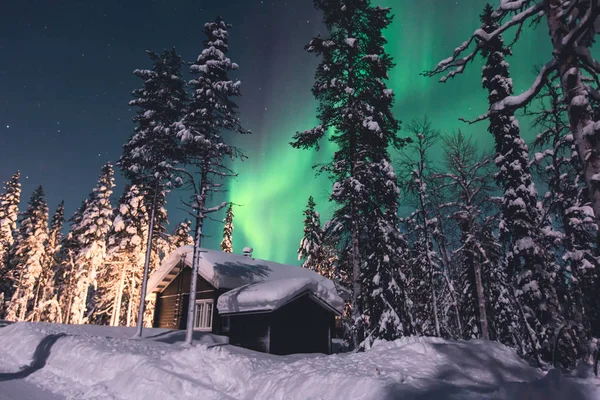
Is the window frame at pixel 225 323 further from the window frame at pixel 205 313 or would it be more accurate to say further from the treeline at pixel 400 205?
the treeline at pixel 400 205

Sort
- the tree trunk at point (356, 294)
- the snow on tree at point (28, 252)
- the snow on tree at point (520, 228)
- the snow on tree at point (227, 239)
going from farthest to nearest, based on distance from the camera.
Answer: the snow on tree at point (227, 239), the snow on tree at point (28, 252), the snow on tree at point (520, 228), the tree trunk at point (356, 294)

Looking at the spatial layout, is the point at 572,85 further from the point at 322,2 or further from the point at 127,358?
the point at 322,2

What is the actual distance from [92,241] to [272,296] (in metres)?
21.9

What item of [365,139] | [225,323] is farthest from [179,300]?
[365,139]

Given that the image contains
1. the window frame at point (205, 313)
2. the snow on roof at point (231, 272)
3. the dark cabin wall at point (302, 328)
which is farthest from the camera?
the window frame at point (205, 313)

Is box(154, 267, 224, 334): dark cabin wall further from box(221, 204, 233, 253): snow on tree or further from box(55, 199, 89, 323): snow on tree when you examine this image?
box(221, 204, 233, 253): snow on tree

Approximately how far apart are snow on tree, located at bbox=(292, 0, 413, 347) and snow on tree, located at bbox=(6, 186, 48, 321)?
35.9 metres

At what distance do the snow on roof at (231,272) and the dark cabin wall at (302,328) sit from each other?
44.9 inches

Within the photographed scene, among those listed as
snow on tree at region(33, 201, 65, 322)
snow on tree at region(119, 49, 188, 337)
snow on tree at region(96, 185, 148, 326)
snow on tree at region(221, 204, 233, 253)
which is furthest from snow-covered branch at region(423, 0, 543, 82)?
snow on tree at region(221, 204, 233, 253)

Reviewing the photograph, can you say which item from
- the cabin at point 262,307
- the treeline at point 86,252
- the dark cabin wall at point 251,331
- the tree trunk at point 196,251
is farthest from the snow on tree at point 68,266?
the tree trunk at point 196,251

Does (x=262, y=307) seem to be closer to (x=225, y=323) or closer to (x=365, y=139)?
(x=225, y=323)

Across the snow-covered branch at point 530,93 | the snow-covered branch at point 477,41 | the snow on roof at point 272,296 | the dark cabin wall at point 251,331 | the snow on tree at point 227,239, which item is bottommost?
the dark cabin wall at point 251,331

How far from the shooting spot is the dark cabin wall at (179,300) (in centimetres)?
2177

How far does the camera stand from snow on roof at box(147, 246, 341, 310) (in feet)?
64.0
